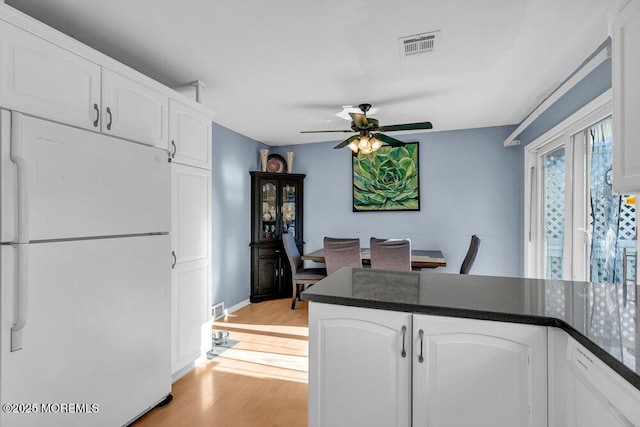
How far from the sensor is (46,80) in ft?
5.18

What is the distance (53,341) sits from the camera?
1479 millimetres

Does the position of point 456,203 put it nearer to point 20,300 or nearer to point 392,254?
point 392,254

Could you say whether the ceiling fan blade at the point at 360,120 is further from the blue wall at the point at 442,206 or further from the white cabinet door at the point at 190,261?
the blue wall at the point at 442,206

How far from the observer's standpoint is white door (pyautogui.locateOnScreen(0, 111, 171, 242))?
1337 millimetres

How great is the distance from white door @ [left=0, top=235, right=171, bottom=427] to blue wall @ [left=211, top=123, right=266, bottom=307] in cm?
187

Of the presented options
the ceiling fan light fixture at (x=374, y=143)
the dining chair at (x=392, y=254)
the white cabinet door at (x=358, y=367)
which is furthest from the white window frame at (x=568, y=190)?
the white cabinet door at (x=358, y=367)

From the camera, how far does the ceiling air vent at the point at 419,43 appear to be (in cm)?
204

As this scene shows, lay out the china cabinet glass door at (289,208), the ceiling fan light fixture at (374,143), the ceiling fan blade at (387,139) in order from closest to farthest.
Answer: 1. the ceiling fan light fixture at (374,143)
2. the ceiling fan blade at (387,139)
3. the china cabinet glass door at (289,208)

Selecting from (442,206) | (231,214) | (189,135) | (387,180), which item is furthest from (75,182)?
(442,206)

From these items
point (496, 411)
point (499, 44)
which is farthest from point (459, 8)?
point (496, 411)

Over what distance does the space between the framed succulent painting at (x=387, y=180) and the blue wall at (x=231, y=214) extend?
160cm

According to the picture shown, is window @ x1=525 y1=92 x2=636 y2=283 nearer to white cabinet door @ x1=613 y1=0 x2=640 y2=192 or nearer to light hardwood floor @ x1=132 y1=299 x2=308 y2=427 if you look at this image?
white cabinet door @ x1=613 y1=0 x2=640 y2=192

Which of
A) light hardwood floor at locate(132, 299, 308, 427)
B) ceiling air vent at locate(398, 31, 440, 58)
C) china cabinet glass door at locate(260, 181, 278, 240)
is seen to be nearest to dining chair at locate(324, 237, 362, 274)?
light hardwood floor at locate(132, 299, 308, 427)

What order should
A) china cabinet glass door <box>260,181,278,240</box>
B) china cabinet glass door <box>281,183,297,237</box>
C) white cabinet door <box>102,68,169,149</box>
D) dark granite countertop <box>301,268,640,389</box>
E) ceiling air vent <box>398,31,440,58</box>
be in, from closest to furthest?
dark granite countertop <box>301,268,640,389</box> < white cabinet door <box>102,68,169,149</box> < ceiling air vent <box>398,31,440,58</box> < china cabinet glass door <box>260,181,278,240</box> < china cabinet glass door <box>281,183,297,237</box>
